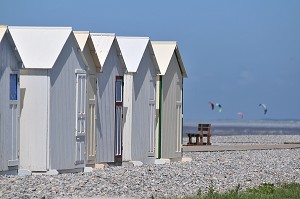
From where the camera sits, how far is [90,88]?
27.5m

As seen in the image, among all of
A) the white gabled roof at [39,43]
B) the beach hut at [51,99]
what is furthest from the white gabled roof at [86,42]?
the white gabled roof at [39,43]

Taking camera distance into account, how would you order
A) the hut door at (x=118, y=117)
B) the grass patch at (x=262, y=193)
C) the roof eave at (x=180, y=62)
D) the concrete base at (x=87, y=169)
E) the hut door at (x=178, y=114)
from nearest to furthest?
the grass patch at (x=262, y=193) → the concrete base at (x=87, y=169) → the hut door at (x=118, y=117) → the roof eave at (x=180, y=62) → the hut door at (x=178, y=114)

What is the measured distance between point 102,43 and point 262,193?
8.67 m

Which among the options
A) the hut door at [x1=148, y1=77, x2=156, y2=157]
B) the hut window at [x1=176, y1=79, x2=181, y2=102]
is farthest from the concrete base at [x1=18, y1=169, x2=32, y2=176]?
the hut window at [x1=176, y1=79, x2=181, y2=102]

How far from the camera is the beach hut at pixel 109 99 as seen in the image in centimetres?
2823

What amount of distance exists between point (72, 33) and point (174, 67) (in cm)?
782

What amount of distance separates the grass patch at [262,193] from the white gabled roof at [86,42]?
6.44 metres

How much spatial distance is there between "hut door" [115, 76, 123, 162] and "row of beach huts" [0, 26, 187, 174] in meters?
0.03

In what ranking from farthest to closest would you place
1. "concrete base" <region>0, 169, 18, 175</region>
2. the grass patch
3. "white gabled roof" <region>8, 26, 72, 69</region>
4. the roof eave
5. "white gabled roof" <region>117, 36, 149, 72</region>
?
the roof eave, "white gabled roof" <region>117, 36, 149, 72</region>, "white gabled roof" <region>8, 26, 72, 69</region>, "concrete base" <region>0, 169, 18, 175</region>, the grass patch

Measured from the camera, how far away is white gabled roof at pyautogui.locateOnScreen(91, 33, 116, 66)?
28.5 metres

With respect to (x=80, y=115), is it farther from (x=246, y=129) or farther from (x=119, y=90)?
(x=246, y=129)

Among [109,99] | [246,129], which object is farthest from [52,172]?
[246,129]

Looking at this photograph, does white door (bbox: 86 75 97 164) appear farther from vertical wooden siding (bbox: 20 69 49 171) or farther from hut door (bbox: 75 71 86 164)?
vertical wooden siding (bbox: 20 69 49 171)

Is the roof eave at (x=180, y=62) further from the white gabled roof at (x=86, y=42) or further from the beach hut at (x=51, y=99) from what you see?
the beach hut at (x=51, y=99)
